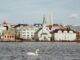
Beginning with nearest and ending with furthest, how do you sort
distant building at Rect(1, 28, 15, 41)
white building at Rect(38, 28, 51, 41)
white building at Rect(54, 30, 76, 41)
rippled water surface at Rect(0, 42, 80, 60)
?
rippled water surface at Rect(0, 42, 80, 60) → white building at Rect(38, 28, 51, 41) → white building at Rect(54, 30, 76, 41) → distant building at Rect(1, 28, 15, 41)

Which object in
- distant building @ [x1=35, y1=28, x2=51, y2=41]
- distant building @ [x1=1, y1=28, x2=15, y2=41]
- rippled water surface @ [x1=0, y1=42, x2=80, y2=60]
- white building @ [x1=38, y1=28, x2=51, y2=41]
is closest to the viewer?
rippled water surface @ [x1=0, y1=42, x2=80, y2=60]

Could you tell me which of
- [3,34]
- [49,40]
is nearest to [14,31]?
[3,34]

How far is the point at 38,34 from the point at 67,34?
13.9 metres

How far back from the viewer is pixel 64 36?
6875 inches

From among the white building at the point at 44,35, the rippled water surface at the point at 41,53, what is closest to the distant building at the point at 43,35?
the white building at the point at 44,35

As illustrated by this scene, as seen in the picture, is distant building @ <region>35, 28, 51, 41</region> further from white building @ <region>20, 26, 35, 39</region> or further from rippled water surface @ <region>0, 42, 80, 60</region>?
rippled water surface @ <region>0, 42, 80, 60</region>

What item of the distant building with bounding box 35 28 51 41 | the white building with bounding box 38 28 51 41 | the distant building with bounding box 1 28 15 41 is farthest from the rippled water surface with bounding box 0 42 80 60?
the distant building with bounding box 1 28 15 41

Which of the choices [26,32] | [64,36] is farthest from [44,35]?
[64,36]

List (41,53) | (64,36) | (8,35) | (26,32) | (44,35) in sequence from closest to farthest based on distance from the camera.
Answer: (41,53)
(44,35)
(26,32)
(8,35)
(64,36)

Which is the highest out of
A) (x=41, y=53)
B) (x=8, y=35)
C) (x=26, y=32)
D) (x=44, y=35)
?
(x=26, y=32)

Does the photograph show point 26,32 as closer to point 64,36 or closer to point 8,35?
point 8,35

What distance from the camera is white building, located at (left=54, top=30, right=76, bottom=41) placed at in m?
172

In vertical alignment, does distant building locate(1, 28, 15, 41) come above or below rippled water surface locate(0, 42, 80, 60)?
above

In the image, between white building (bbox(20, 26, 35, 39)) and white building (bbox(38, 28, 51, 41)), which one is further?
white building (bbox(20, 26, 35, 39))
